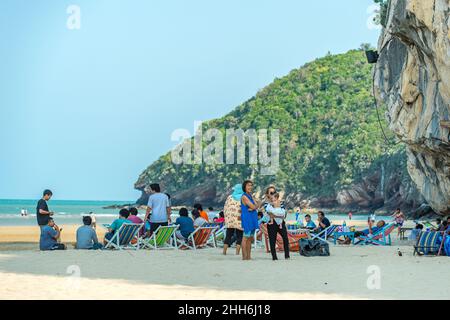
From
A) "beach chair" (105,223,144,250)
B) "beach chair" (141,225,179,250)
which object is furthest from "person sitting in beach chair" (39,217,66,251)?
"beach chair" (141,225,179,250)

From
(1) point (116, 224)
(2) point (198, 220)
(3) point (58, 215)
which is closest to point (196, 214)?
(2) point (198, 220)

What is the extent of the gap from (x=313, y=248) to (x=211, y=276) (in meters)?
5.42

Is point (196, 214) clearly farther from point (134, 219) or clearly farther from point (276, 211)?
point (276, 211)

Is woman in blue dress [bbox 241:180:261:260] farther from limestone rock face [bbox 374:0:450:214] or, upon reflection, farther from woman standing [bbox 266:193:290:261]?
limestone rock face [bbox 374:0:450:214]

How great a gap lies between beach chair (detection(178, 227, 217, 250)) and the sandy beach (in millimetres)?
1531

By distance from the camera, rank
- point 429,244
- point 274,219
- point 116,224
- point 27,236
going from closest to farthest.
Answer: point 274,219 → point 429,244 → point 116,224 → point 27,236

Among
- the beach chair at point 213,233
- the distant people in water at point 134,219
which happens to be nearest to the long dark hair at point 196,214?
the beach chair at point 213,233

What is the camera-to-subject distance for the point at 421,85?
23.9 metres

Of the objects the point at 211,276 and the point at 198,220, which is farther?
the point at 198,220

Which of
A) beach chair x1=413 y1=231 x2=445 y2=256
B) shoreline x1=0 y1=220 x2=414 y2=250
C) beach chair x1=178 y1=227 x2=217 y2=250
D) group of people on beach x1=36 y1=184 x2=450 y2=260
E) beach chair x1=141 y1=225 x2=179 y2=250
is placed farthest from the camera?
shoreline x1=0 y1=220 x2=414 y2=250

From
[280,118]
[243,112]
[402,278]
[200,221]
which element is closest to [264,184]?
[280,118]

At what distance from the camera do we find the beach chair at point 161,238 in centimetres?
1861

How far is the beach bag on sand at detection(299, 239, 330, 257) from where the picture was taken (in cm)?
1736
